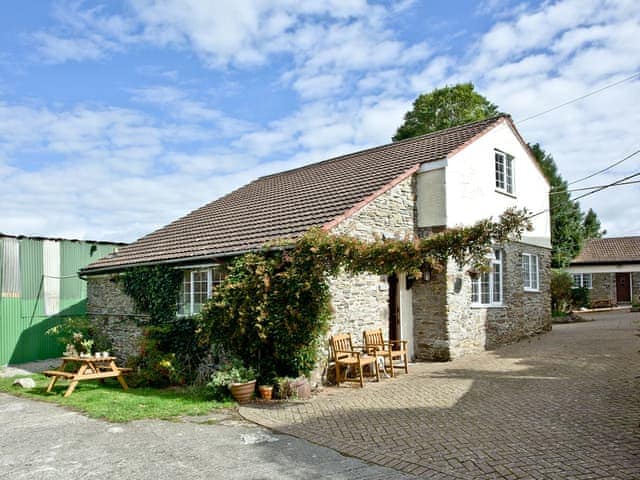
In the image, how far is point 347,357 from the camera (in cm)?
1122

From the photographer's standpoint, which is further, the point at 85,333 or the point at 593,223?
the point at 593,223

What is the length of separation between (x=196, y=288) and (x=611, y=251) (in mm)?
33237

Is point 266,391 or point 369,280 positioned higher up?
point 369,280

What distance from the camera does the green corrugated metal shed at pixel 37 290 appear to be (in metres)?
16.3

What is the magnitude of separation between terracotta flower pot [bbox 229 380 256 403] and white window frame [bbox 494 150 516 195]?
1043 cm

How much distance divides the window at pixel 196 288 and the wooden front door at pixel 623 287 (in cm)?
3209

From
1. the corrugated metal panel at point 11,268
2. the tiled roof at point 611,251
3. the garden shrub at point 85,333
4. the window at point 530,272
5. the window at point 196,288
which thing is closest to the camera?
the window at point 196,288

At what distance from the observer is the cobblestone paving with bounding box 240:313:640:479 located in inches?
239

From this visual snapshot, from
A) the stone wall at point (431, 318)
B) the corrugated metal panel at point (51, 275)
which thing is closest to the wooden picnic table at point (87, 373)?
the corrugated metal panel at point (51, 275)

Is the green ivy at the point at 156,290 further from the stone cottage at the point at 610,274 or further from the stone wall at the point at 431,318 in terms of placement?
the stone cottage at the point at 610,274

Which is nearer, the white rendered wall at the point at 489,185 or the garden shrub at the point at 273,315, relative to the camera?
the garden shrub at the point at 273,315

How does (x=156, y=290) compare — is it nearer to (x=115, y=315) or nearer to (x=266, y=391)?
(x=115, y=315)

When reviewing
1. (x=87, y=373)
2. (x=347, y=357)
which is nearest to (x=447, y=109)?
(x=347, y=357)

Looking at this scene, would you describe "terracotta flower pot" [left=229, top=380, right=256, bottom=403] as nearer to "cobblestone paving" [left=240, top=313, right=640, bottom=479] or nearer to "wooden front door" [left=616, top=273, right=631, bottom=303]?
"cobblestone paving" [left=240, top=313, right=640, bottom=479]
